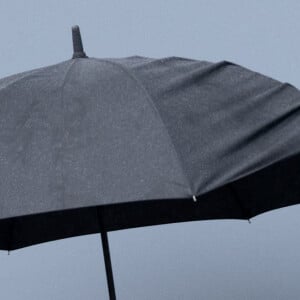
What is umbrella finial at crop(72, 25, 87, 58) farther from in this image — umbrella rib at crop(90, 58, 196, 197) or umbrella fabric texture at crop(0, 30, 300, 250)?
umbrella rib at crop(90, 58, 196, 197)

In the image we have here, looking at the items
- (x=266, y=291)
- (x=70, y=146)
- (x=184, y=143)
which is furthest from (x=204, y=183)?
(x=266, y=291)

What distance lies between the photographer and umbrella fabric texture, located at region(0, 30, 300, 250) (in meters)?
1.91

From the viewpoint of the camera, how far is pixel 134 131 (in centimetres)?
199

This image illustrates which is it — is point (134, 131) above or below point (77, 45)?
below

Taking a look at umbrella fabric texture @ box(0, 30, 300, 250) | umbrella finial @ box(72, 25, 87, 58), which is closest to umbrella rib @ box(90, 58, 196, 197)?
umbrella fabric texture @ box(0, 30, 300, 250)

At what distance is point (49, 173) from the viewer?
6.38 feet

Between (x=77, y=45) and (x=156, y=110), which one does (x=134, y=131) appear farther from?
(x=77, y=45)

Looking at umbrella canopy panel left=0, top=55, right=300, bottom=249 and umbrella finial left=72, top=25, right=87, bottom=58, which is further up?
umbrella finial left=72, top=25, right=87, bottom=58

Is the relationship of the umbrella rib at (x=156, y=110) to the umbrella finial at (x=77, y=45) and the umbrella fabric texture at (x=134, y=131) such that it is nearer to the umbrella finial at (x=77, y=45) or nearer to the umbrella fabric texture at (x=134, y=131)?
the umbrella fabric texture at (x=134, y=131)

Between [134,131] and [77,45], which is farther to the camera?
[77,45]

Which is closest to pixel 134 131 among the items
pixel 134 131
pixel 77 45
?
pixel 134 131

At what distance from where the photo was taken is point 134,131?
6.53ft

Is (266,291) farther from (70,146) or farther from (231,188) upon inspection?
(70,146)

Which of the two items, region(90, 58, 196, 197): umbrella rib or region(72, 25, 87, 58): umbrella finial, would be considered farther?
region(72, 25, 87, 58): umbrella finial
